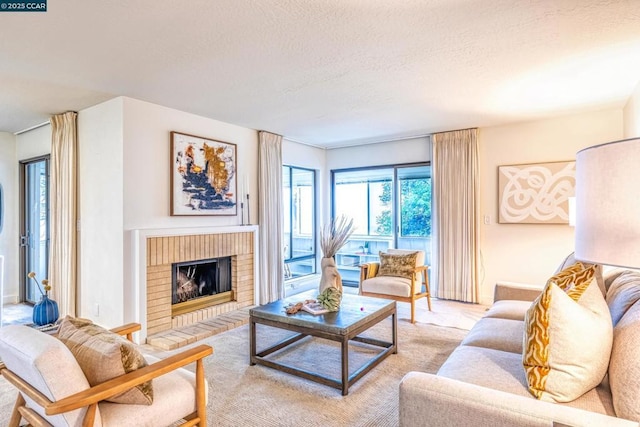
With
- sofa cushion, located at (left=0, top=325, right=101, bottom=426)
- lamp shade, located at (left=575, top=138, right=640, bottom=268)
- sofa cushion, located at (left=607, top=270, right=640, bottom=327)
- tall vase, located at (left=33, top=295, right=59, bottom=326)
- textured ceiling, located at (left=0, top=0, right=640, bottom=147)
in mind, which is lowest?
tall vase, located at (left=33, top=295, right=59, bottom=326)

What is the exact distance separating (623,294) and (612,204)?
124cm

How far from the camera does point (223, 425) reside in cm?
210

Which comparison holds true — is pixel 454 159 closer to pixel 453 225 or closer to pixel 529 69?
pixel 453 225

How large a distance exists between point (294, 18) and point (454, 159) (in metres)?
3.66

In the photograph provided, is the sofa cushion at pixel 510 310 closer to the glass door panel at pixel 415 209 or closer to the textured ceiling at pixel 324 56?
the textured ceiling at pixel 324 56

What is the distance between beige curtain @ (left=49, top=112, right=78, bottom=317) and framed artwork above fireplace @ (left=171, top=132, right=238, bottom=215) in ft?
3.78

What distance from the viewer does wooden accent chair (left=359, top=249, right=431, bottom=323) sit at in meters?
4.06

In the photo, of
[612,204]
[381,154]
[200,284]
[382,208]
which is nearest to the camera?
[612,204]

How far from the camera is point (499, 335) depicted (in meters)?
2.19

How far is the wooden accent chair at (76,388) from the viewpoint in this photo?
135 centimetres

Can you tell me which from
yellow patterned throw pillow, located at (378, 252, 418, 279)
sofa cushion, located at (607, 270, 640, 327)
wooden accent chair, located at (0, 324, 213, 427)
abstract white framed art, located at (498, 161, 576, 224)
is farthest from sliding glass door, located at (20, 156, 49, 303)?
abstract white framed art, located at (498, 161, 576, 224)

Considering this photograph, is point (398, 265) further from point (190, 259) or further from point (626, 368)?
point (626, 368)

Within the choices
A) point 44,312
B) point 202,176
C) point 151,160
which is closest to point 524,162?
point 202,176

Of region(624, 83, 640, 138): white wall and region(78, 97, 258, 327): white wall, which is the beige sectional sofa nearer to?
region(624, 83, 640, 138): white wall
